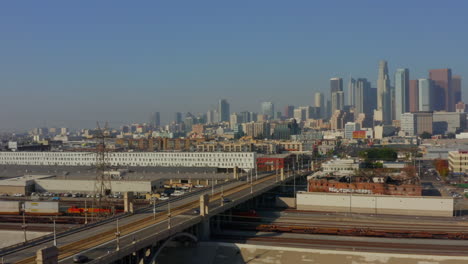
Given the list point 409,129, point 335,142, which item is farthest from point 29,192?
point 409,129

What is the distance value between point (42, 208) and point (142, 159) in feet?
111

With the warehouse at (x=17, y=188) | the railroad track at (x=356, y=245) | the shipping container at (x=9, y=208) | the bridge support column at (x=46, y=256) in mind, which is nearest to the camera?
the bridge support column at (x=46, y=256)

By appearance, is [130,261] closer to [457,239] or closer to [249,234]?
[249,234]

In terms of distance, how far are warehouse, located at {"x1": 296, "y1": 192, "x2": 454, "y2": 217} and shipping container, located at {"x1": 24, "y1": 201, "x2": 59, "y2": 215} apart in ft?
54.8

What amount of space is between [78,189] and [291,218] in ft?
69.8

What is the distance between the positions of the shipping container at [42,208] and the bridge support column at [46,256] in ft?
Answer: 64.5

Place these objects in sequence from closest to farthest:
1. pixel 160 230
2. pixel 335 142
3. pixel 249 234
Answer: pixel 160 230
pixel 249 234
pixel 335 142

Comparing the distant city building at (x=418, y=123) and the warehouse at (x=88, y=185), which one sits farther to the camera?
the distant city building at (x=418, y=123)

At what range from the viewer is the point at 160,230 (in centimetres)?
2022

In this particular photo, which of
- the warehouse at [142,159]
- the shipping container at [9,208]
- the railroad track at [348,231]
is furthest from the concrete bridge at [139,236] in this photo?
the warehouse at [142,159]

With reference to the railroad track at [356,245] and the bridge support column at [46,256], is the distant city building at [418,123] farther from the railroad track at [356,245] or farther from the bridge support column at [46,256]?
the bridge support column at [46,256]

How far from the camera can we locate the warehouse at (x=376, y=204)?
31.5 metres

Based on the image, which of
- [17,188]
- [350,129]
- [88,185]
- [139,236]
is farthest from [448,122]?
[139,236]

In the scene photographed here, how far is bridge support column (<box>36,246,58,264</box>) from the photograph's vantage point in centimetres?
1338
